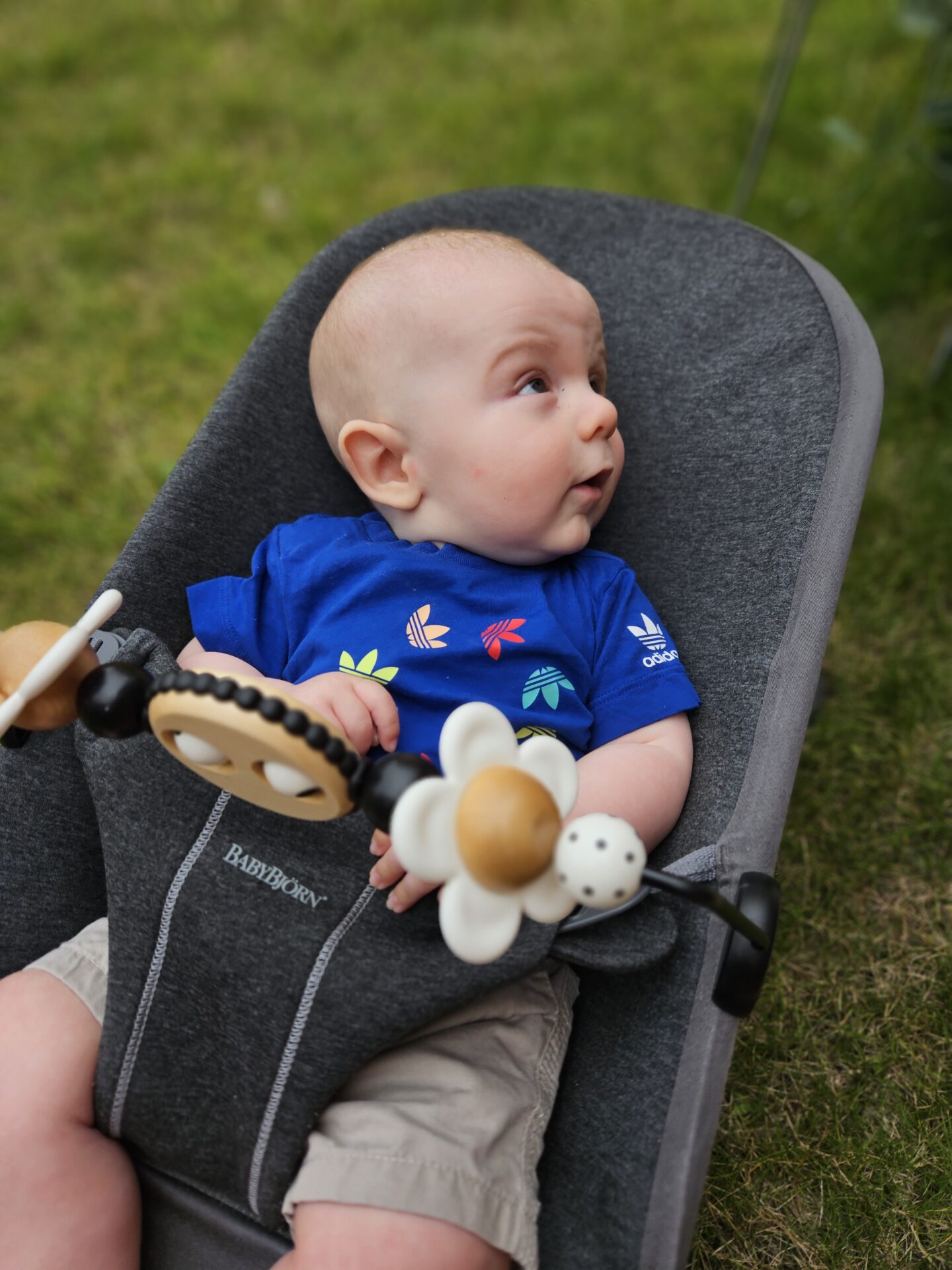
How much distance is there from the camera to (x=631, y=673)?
1343 mm

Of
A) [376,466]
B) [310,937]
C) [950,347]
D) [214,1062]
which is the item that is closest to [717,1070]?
[310,937]

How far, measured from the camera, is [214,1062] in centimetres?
117

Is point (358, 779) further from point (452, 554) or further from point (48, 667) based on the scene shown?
point (452, 554)

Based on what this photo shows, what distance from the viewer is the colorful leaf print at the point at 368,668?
1.31m

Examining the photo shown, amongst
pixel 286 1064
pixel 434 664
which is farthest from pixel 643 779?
pixel 286 1064

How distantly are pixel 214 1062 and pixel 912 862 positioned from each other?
3.80 feet

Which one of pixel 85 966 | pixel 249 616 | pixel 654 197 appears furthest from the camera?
pixel 654 197

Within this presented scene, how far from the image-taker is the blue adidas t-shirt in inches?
51.7

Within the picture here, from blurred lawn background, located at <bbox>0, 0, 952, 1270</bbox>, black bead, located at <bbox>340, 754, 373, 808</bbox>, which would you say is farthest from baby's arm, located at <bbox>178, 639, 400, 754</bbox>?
blurred lawn background, located at <bbox>0, 0, 952, 1270</bbox>

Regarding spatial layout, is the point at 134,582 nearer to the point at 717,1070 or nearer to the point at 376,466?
the point at 376,466

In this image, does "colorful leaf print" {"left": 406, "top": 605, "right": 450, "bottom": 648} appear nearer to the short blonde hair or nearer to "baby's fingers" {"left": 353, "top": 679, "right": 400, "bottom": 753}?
"baby's fingers" {"left": 353, "top": 679, "right": 400, "bottom": 753}

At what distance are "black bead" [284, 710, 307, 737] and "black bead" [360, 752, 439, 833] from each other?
7 centimetres

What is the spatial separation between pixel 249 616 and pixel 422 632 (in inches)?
9.2

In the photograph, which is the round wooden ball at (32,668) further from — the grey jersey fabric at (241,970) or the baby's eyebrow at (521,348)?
the baby's eyebrow at (521,348)
